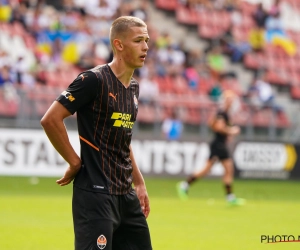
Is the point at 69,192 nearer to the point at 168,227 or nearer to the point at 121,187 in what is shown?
the point at 168,227

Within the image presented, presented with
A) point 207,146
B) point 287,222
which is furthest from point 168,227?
point 207,146

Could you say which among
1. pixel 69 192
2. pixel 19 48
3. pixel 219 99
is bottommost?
pixel 69 192

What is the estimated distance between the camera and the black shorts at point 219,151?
56.1ft

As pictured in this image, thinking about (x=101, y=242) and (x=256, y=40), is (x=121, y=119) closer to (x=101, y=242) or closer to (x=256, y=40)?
(x=101, y=242)

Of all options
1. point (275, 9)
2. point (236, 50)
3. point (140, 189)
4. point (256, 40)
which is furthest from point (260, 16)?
point (140, 189)

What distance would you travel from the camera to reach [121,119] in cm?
609

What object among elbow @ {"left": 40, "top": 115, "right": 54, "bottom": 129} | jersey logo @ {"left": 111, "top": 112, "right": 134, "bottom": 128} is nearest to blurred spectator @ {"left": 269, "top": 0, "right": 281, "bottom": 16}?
jersey logo @ {"left": 111, "top": 112, "right": 134, "bottom": 128}

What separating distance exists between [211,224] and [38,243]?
3.79m

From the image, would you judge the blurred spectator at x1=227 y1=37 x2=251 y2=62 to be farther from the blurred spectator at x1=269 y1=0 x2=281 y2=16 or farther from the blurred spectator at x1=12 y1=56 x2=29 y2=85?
the blurred spectator at x1=12 y1=56 x2=29 y2=85

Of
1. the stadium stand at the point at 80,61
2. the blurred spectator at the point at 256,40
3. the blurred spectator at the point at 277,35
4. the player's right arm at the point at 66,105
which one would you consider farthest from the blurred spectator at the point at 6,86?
the player's right arm at the point at 66,105

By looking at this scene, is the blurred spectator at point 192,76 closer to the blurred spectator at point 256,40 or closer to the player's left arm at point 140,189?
the blurred spectator at point 256,40

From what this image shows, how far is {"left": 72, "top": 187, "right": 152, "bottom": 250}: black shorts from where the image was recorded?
5797 mm

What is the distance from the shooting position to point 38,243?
412 inches

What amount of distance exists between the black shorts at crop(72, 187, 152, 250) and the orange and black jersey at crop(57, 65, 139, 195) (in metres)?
0.08
